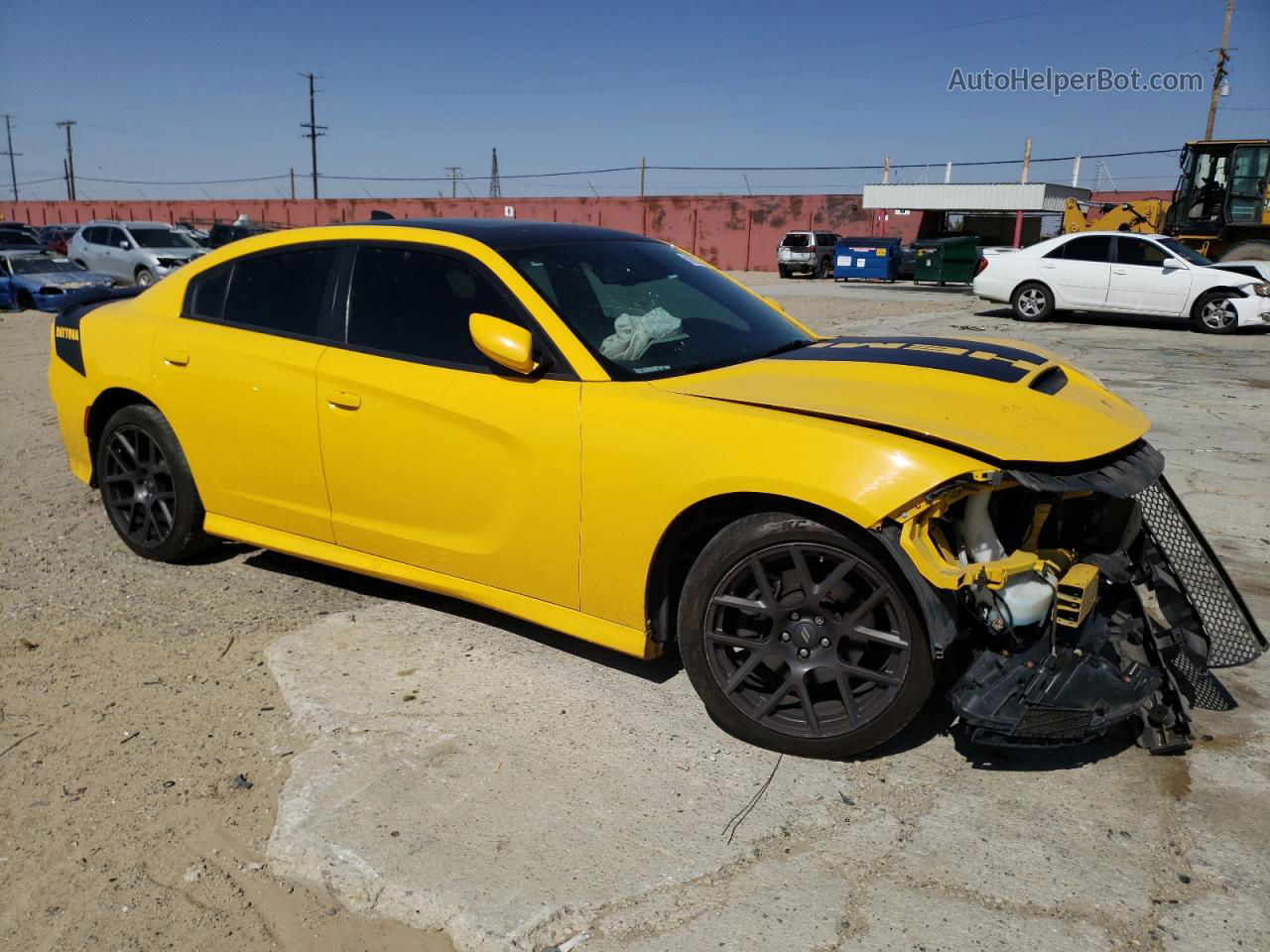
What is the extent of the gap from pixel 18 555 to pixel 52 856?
2.75m

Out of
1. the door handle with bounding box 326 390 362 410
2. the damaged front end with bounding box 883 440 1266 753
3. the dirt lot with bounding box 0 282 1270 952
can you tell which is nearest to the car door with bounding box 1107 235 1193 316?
the dirt lot with bounding box 0 282 1270 952

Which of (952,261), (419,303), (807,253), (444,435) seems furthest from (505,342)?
(807,253)

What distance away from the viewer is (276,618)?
402cm

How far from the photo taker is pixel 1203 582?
3111 mm

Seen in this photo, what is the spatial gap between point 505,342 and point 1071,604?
6.19 feet

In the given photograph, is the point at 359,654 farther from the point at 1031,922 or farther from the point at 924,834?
the point at 1031,922

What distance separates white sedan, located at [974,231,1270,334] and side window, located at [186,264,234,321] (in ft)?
48.9

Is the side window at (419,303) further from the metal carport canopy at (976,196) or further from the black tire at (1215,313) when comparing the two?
the metal carport canopy at (976,196)

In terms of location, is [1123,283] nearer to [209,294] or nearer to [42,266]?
[209,294]

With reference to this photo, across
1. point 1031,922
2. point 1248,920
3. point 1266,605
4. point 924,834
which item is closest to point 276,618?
point 924,834

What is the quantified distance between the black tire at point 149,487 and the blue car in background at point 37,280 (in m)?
16.3

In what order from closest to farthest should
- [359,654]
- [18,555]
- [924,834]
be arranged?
[924,834] < [359,654] < [18,555]

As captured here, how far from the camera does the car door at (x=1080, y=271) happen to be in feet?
51.3

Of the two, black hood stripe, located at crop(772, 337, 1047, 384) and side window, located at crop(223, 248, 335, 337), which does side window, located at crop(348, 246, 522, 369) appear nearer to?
side window, located at crop(223, 248, 335, 337)
